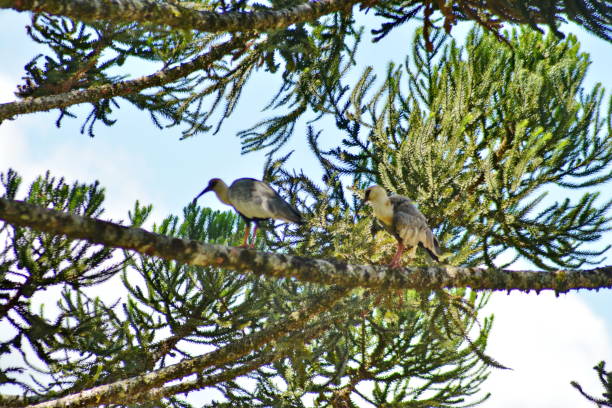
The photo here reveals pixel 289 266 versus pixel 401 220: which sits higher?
pixel 401 220

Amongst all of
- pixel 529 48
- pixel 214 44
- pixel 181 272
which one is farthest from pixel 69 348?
pixel 529 48

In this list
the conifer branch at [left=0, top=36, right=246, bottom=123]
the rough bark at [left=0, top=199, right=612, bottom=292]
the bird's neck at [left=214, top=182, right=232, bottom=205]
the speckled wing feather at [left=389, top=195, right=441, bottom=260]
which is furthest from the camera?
the bird's neck at [left=214, top=182, right=232, bottom=205]

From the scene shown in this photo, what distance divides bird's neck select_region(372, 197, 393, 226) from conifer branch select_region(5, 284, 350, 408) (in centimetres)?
65

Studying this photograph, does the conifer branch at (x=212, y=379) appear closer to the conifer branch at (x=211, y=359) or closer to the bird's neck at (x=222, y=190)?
the conifer branch at (x=211, y=359)

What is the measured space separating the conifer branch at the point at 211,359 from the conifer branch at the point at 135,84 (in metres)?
2.52

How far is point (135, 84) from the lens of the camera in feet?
22.0

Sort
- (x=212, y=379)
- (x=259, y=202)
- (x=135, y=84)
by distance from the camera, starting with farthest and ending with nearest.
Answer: (x=135, y=84) < (x=212, y=379) < (x=259, y=202)

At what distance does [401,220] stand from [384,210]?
188mm

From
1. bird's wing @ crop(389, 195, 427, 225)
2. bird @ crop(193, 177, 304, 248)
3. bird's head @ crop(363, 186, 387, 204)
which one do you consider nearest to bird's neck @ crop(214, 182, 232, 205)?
bird @ crop(193, 177, 304, 248)

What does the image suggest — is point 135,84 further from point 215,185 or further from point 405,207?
point 405,207

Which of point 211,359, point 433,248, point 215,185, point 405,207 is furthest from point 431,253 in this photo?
point 215,185

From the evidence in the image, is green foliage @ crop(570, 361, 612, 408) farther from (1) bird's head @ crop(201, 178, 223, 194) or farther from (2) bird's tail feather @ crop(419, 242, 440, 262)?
(1) bird's head @ crop(201, 178, 223, 194)

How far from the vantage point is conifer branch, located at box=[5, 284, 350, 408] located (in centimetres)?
541

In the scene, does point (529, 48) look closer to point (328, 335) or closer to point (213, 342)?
point (328, 335)
